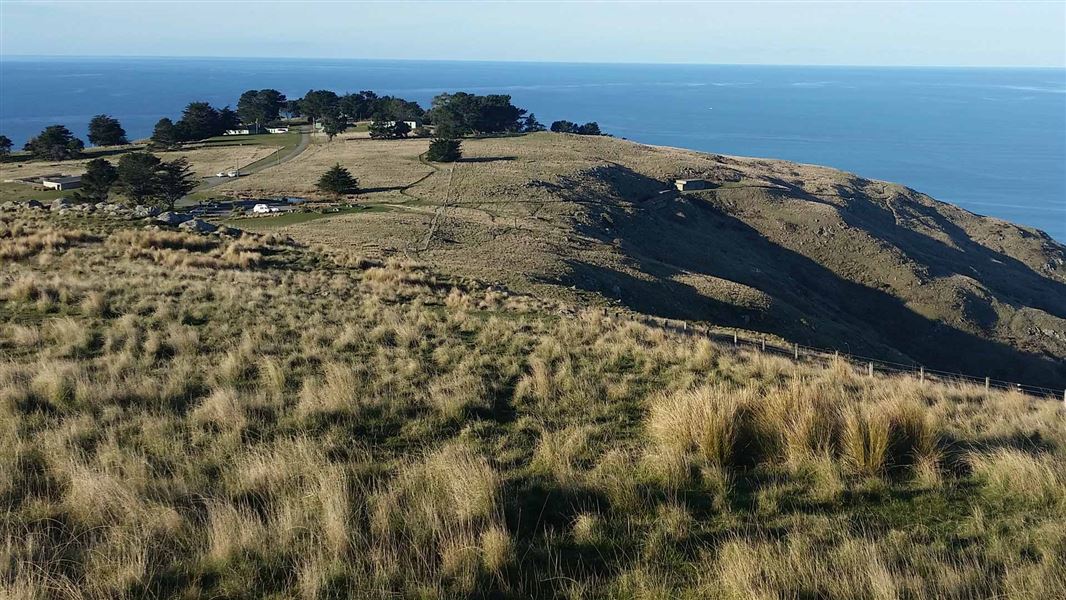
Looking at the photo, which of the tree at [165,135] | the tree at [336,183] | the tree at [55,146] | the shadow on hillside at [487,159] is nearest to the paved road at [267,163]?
the tree at [336,183]

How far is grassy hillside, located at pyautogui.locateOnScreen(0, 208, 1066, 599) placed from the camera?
14.5ft

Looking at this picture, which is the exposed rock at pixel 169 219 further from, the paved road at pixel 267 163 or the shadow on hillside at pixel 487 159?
the shadow on hillside at pixel 487 159

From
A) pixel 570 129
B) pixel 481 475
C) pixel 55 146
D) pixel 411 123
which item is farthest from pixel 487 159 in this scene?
pixel 481 475

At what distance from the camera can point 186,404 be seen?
778cm

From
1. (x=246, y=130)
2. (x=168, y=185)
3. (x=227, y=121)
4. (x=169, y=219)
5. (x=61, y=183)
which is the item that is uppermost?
(x=227, y=121)

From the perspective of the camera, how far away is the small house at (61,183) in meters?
52.1

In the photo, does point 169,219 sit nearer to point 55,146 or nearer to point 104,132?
point 55,146

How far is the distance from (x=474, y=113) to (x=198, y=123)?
1395 inches

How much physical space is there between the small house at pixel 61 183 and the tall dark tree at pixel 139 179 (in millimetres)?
9241

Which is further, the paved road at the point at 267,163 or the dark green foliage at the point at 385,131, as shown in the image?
the dark green foliage at the point at 385,131

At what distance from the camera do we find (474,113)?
319 ft

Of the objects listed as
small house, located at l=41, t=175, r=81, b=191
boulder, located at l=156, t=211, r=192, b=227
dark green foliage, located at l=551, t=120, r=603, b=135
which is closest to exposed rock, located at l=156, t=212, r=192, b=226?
boulder, located at l=156, t=211, r=192, b=227

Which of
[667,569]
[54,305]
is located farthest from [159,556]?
[54,305]

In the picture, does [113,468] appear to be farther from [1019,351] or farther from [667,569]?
[1019,351]
